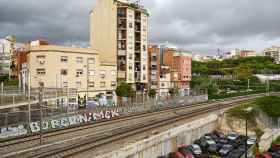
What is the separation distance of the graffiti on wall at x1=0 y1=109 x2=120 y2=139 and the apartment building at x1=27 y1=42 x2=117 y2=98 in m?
14.9

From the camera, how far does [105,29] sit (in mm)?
76875

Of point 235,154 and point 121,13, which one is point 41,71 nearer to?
point 121,13

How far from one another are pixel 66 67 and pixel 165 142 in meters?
33.5

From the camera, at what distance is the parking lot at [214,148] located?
123ft

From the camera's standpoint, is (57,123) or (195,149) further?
(57,123)

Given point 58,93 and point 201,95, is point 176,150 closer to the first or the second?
point 58,93

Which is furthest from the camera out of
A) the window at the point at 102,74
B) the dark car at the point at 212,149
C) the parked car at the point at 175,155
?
the window at the point at 102,74

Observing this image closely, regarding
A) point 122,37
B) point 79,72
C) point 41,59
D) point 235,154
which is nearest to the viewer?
point 235,154

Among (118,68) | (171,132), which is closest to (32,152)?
(171,132)

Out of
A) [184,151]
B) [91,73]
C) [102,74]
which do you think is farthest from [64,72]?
[184,151]

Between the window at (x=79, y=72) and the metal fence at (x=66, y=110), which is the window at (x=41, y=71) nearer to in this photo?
the window at (x=79, y=72)

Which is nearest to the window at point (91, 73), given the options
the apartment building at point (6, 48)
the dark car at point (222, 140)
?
the dark car at point (222, 140)

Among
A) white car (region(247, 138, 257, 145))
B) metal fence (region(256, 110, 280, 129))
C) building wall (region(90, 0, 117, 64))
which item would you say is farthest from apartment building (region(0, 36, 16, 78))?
white car (region(247, 138, 257, 145))

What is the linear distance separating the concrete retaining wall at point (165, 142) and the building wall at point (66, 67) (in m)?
27.3
